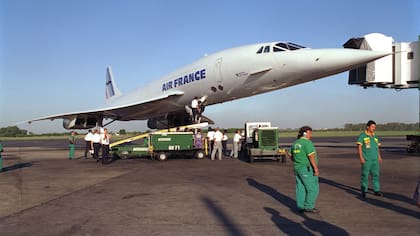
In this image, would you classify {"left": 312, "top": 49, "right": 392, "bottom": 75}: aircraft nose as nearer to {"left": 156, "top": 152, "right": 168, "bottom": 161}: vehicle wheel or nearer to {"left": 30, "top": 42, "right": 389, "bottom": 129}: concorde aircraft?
{"left": 30, "top": 42, "right": 389, "bottom": 129}: concorde aircraft

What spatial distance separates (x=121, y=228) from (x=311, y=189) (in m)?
2.95

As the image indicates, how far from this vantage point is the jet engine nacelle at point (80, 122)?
21.2 meters

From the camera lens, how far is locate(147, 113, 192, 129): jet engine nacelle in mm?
19391

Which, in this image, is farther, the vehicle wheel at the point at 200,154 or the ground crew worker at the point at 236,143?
the ground crew worker at the point at 236,143

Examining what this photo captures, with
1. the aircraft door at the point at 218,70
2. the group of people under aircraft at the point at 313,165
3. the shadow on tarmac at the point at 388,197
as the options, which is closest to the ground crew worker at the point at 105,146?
the aircraft door at the point at 218,70

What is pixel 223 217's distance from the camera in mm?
5555

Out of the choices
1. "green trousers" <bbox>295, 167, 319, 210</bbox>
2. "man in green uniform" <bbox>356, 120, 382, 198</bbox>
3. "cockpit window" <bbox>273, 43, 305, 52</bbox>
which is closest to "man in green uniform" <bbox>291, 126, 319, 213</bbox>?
"green trousers" <bbox>295, 167, 319, 210</bbox>

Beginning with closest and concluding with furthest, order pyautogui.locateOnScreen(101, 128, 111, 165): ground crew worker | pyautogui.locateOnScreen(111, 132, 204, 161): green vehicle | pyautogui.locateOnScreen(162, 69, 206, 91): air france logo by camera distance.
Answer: pyautogui.locateOnScreen(101, 128, 111, 165): ground crew worker, pyautogui.locateOnScreen(162, 69, 206, 91): air france logo, pyautogui.locateOnScreen(111, 132, 204, 161): green vehicle

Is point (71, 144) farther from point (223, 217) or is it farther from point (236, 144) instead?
point (223, 217)

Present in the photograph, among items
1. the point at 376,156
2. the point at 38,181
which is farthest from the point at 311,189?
the point at 38,181

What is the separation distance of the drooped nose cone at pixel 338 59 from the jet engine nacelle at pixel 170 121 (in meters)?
8.53

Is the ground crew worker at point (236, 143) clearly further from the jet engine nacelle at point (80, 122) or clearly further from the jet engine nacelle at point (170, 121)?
the jet engine nacelle at point (80, 122)

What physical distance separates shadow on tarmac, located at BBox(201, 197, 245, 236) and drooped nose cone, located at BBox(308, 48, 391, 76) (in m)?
6.44

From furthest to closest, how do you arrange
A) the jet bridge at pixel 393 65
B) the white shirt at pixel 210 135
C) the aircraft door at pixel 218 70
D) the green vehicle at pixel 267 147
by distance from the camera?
the white shirt at pixel 210 135 < the jet bridge at pixel 393 65 < the green vehicle at pixel 267 147 < the aircraft door at pixel 218 70
